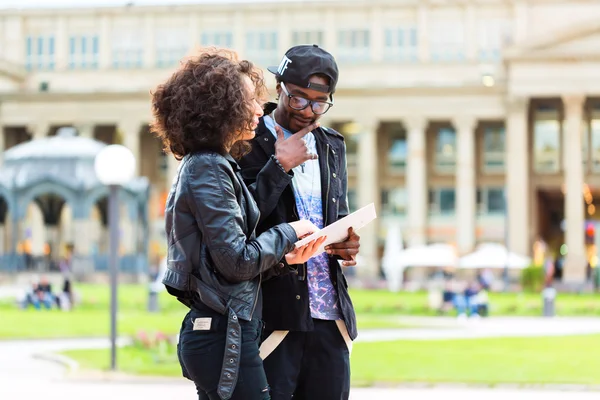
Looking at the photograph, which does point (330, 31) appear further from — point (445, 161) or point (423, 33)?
point (445, 161)

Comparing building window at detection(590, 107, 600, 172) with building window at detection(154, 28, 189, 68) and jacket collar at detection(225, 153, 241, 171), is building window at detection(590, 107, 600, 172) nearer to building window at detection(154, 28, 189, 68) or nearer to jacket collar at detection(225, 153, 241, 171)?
building window at detection(154, 28, 189, 68)

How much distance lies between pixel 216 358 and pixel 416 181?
78.9m

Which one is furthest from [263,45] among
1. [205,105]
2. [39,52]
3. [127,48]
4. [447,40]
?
[205,105]

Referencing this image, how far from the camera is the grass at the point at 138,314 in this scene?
92.6ft

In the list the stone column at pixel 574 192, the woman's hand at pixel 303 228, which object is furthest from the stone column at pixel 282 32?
the woman's hand at pixel 303 228

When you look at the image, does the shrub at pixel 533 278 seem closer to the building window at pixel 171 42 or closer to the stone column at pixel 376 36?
the stone column at pixel 376 36

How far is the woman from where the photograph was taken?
549 centimetres

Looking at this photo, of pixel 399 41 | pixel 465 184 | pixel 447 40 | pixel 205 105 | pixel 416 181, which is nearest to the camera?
pixel 205 105

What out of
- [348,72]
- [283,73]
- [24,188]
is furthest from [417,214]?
[283,73]

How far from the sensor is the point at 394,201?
→ 295 ft

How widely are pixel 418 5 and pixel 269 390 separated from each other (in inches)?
3473

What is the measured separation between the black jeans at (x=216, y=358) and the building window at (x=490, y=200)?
270 ft

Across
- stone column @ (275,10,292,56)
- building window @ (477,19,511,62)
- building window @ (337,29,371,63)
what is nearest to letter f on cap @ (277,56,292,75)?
building window @ (477,19,511,62)

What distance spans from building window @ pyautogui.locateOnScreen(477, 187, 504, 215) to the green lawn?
205 ft
